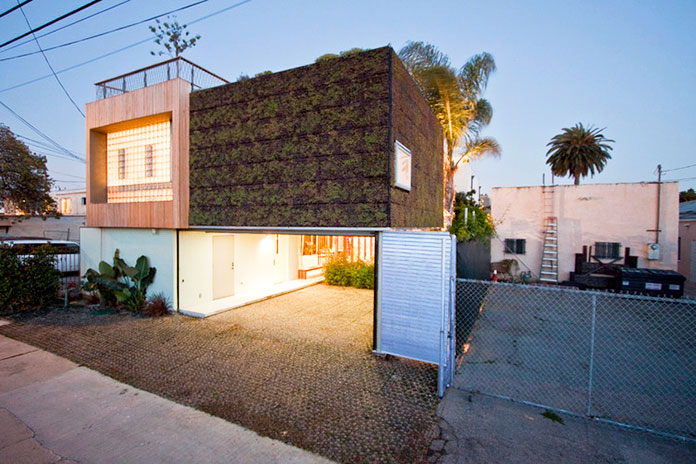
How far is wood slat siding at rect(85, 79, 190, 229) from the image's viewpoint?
8055 mm

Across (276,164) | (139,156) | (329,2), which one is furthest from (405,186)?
(139,156)

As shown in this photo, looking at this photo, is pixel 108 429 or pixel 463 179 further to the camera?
pixel 463 179

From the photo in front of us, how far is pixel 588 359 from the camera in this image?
19.8ft

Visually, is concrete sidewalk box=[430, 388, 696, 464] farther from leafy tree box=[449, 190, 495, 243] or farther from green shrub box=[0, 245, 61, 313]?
green shrub box=[0, 245, 61, 313]

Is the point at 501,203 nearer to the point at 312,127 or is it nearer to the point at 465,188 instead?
the point at 465,188

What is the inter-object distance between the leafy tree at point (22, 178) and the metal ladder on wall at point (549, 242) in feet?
81.7

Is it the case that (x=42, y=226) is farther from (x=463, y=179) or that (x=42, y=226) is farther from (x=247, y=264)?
(x=463, y=179)

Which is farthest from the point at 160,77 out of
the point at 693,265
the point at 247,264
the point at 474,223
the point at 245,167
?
the point at 693,265

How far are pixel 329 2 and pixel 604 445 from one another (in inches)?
451

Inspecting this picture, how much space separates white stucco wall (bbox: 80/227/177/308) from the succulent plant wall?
4.16 ft

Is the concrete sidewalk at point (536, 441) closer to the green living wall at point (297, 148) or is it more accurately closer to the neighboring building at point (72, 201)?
the green living wall at point (297, 148)

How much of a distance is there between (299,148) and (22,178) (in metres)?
17.8

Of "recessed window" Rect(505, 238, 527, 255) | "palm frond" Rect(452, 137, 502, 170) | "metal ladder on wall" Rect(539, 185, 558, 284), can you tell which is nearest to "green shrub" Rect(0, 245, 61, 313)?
"palm frond" Rect(452, 137, 502, 170)

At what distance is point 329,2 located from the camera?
31.3 ft
